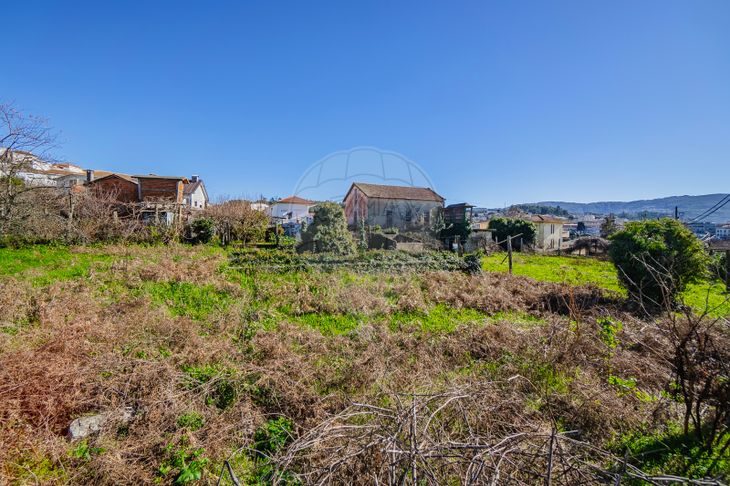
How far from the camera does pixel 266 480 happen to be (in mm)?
2617

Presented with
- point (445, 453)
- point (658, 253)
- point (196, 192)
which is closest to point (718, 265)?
point (658, 253)

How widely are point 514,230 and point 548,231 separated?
9.10 meters

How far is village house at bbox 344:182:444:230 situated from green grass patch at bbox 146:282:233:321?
20.4m

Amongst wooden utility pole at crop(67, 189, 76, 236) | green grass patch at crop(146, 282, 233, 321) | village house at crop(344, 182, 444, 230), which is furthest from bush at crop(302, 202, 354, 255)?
village house at crop(344, 182, 444, 230)

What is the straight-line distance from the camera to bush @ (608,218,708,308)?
25.9 feet

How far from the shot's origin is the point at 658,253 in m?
8.04

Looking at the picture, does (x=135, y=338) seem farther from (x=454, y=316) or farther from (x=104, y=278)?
(x=454, y=316)

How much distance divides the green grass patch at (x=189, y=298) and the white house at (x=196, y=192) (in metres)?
26.5

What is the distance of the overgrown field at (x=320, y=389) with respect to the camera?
89.9 inches

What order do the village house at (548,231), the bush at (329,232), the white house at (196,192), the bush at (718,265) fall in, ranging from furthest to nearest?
the white house at (196,192)
the village house at (548,231)
the bush at (329,232)
the bush at (718,265)

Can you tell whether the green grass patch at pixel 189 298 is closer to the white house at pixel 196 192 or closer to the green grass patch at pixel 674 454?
the green grass patch at pixel 674 454

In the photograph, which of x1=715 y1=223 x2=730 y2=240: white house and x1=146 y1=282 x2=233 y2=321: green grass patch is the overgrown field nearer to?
x1=146 y1=282 x2=233 y2=321: green grass patch

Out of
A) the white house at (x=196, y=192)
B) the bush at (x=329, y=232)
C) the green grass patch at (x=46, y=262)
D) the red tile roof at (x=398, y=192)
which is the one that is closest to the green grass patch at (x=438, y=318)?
the bush at (x=329, y=232)

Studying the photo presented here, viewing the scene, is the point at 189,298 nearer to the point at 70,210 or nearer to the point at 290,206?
the point at 70,210
